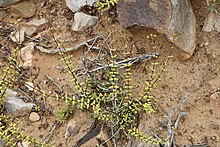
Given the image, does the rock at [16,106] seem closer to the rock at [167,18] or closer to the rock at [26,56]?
the rock at [26,56]

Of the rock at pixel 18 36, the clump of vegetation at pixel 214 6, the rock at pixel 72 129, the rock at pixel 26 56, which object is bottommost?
the rock at pixel 72 129

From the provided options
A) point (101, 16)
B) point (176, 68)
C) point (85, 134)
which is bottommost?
point (85, 134)

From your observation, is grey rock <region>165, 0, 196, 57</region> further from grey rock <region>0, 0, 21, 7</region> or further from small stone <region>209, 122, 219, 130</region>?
grey rock <region>0, 0, 21, 7</region>

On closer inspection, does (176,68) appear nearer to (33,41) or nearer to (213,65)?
(213,65)

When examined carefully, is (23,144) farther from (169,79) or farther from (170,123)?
(169,79)

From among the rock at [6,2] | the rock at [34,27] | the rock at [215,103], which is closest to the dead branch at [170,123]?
the rock at [215,103]

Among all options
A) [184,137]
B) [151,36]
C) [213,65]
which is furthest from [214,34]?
[184,137]

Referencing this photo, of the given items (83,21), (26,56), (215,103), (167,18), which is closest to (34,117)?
(26,56)
